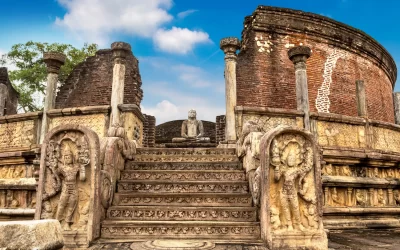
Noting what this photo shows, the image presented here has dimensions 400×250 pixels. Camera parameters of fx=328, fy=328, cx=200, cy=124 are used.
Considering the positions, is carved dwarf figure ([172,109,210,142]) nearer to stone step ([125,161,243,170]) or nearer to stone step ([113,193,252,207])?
stone step ([125,161,243,170])

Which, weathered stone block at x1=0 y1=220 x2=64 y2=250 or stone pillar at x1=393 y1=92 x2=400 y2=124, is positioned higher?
stone pillar at x1=393 y1=92 x2=400 y2=124

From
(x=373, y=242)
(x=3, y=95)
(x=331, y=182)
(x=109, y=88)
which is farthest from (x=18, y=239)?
(x=109, y=88)

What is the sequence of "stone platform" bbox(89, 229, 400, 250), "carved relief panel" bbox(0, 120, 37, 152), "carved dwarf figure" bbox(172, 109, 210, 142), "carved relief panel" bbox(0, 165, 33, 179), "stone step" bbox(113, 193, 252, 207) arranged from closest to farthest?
1. "stone platform" bbox(89, 229, 400, 250)
2. "stone step" bbox(113, 193, 252, 207)
3. "carved relief panel" bbox(0, 165, 33, 179)
4. "carved relief panel" bbox(0, 120, 37, 152)
5. "carved dwarf figure" bbox(172, 109, 210, 142)

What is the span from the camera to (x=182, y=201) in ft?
15.9

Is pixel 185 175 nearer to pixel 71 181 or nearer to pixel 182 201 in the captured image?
pixel 182 201

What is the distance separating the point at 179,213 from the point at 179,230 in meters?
0.31

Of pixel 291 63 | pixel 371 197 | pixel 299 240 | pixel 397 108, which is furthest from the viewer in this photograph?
pixel 291 63

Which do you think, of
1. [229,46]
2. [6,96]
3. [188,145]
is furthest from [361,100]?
[6,96]

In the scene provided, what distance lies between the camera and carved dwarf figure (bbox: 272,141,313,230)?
393 centimetres

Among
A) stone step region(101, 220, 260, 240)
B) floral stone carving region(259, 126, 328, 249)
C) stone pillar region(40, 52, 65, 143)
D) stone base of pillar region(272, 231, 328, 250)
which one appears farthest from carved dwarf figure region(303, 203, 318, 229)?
stone pillar region(40, 52, 65, 143)

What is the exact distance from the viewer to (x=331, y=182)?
259 inches

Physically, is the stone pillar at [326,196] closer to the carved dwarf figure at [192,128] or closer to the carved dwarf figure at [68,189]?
the carved dwarf figure at [68,189]

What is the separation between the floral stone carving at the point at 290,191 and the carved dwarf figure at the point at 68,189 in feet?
7.56

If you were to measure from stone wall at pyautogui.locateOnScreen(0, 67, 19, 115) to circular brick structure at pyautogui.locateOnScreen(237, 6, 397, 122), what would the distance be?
7.82m
